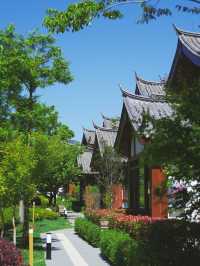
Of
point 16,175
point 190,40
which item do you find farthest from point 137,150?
point 190,40

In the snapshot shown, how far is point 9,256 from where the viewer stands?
36.7 feet

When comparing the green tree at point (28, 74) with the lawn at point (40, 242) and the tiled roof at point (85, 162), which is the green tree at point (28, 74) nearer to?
the lawn at point (40, 242)

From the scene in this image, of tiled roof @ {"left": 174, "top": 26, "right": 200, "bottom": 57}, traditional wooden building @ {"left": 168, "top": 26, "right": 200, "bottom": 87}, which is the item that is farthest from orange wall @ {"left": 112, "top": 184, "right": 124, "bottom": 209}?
traditional wooden building @ {"left": 168, "top": 26, "right": 200, "bottom": 87}

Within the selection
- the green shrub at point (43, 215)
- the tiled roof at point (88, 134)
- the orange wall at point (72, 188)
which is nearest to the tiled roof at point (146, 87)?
the green shrub at point (43, 215)

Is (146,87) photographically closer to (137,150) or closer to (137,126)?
(137,150)

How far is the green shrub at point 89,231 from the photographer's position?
70.7 ft

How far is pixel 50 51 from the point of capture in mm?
25250

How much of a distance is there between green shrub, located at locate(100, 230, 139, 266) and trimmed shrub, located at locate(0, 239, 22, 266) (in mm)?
2298


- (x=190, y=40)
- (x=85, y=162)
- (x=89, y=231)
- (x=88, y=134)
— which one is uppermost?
(x=88, y=134)

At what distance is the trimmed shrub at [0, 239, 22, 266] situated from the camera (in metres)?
11.1

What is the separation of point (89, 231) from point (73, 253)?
10.8 feet

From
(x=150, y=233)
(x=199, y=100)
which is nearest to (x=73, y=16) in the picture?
(x=199, y=100)

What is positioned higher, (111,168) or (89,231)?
(111,168)

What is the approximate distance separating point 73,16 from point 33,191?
13.0 m
